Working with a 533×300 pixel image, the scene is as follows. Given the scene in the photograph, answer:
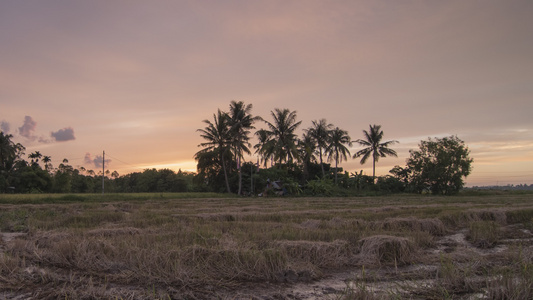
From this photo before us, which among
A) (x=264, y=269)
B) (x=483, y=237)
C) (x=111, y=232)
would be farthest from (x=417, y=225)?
(x=111, y=232)

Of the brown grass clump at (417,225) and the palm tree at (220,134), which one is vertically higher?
the palm tree at (220,134)

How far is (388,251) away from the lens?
4.75 metres

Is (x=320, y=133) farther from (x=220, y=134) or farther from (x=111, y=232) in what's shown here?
(x=111, y=232)

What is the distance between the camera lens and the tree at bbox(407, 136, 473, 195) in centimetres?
3744

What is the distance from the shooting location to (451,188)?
3756 cm

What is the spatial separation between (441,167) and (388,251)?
37488 millimetres

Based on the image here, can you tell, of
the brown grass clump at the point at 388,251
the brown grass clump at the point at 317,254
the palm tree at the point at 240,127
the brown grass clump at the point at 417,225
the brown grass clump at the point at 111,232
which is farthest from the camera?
the palm tree at the point at 240,127

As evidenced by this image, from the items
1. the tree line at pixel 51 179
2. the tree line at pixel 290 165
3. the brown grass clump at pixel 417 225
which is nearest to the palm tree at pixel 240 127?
the tree line at pixel 290 165

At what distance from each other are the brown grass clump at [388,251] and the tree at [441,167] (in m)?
37.0

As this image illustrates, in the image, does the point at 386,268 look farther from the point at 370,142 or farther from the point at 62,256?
the point at 370,142

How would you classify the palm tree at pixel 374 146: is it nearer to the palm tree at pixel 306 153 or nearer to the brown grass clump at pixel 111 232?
the palm tree at pixel 306 153

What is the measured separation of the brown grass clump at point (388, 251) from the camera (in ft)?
15.1

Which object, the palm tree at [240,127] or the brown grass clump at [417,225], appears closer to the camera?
the brown grass clump at [417,225]

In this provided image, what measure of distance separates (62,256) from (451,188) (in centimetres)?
4114
